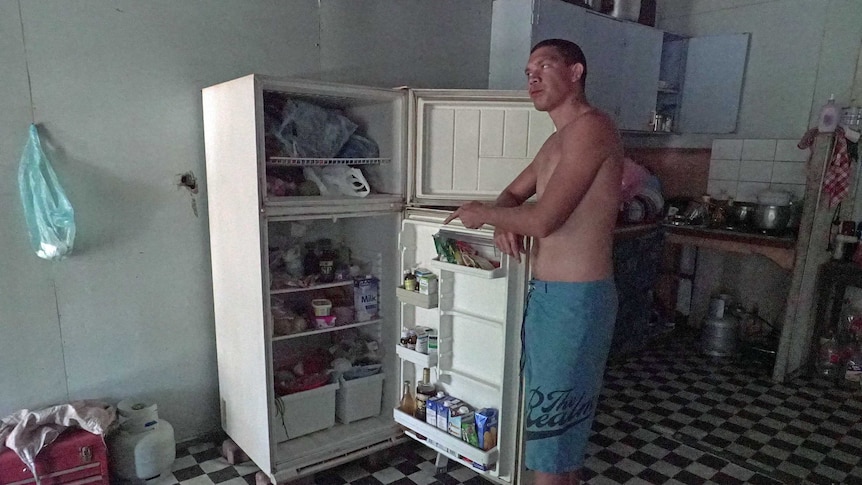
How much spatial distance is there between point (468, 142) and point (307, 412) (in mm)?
1203

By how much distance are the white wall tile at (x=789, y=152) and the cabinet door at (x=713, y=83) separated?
11.9 inches

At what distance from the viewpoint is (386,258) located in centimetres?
216

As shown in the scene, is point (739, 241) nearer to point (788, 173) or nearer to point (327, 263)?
point (788, 173)

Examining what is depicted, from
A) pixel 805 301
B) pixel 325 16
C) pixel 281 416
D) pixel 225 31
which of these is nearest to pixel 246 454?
pixel 281 416

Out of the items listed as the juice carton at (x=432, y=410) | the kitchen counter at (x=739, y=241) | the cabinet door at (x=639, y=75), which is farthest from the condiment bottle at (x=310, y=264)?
the kitchen counter at (x=739, y=241)

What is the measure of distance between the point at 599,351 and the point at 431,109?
105 cm

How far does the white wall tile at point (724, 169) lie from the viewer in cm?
346

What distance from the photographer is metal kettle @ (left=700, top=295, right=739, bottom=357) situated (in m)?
3.26

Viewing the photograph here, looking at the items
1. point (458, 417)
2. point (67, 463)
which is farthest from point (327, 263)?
point (67, 463)

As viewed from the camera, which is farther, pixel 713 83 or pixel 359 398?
pixel 713 83

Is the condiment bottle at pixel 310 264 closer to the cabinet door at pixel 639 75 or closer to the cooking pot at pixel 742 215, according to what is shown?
the cabinet door at pixel 639 75

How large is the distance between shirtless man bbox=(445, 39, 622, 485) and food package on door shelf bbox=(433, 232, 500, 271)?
0.24 metres

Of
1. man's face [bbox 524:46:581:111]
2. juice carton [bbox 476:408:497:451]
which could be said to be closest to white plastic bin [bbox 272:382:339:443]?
juice carton [bbox 476:408:497:451]

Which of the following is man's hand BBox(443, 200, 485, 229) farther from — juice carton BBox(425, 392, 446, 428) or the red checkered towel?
the red checkered towel
